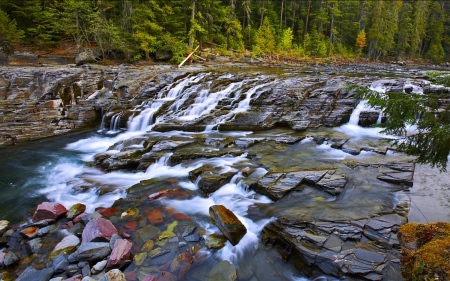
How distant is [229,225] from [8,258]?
4.08 metres

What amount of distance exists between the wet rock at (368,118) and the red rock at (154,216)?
9.75 metres

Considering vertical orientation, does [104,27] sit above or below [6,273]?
above

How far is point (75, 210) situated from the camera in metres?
6.00

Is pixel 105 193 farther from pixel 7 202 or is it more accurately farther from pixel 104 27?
pixel 104 27

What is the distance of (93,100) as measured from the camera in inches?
579

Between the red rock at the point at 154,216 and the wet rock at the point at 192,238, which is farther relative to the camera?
the red rock at the point at 154,216

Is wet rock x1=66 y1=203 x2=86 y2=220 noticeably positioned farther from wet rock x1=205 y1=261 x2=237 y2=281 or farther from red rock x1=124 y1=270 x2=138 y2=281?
wet rock x1=205 y1=261 x2=237 y2=281

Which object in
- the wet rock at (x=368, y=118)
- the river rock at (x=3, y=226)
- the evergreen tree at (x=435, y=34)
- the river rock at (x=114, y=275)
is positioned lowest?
the river rock at (x=3, y=226)

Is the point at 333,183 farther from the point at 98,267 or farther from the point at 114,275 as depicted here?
the point at 98,267

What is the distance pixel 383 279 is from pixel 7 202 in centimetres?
860

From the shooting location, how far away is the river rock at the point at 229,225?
504cm

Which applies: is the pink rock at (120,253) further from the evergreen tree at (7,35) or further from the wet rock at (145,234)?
the evergreen tree at (7,35)

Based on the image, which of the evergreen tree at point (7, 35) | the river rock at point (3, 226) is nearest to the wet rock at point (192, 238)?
the river rock at point (3, 226)

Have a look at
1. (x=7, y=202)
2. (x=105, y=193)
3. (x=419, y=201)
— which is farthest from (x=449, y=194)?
(x=7, y=202)
